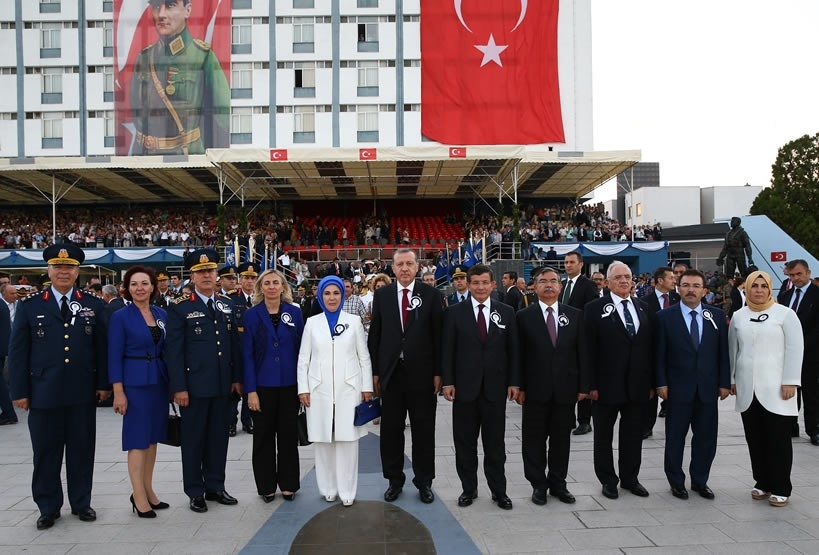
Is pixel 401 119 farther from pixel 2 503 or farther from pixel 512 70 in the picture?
pixel 2 503

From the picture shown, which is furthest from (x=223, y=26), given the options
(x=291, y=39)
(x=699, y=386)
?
(x=699, y=386)

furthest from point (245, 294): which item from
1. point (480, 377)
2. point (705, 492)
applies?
point (705, 492)

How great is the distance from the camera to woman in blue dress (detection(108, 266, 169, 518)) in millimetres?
4602

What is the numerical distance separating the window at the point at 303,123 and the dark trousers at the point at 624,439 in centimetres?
3253

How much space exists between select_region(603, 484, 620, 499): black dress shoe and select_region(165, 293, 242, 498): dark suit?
3161mm

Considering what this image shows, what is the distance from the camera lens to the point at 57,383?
454cm

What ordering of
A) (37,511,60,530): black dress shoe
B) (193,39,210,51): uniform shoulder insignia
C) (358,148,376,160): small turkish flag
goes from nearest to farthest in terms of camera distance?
(37,511,60,530): black dress shoe → (358,148,376,160): small turkish flag → (193,39,210,51): uniform shoulder insignia

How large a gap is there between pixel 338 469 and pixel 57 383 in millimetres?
2216

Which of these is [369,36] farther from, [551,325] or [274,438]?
[274,438]

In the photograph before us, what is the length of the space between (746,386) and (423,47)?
1291 inches

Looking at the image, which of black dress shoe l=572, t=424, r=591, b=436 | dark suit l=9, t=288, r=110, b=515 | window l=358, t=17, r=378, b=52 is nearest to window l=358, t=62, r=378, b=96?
window l=358, t=17, r=378, b=52

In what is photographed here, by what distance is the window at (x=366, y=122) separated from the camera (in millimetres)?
35344

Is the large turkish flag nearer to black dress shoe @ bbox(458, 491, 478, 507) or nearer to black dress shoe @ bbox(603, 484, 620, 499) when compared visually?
black dress shoe @ bbox(603, 484, 620, 499)

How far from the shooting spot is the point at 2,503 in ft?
16.7
